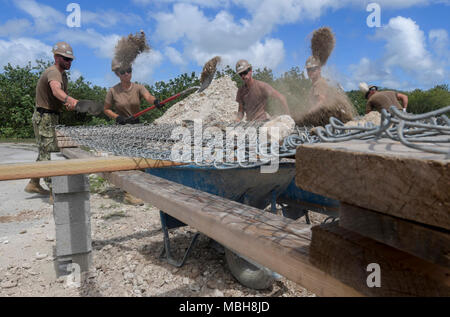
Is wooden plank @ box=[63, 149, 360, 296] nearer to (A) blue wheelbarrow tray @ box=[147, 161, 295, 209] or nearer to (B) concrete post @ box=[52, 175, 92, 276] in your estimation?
(A) blue wheelbarrow tray @ box=[147, 161, 295, 209]

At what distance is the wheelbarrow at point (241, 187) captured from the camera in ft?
9.53

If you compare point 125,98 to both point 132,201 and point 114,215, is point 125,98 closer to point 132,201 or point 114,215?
point 132,201

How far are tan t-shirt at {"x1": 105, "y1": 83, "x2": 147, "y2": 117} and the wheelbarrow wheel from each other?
393cm

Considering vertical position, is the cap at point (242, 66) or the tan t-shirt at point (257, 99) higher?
the cap at point (242, 66)

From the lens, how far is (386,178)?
636mm

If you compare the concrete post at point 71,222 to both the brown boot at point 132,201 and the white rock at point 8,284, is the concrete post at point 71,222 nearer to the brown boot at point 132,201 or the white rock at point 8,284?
the white rock at point 8,284

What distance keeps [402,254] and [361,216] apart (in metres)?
0.11

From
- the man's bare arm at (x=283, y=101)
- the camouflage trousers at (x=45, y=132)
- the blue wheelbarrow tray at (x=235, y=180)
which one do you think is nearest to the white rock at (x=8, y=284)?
the blue wheelbarrow tray at (x=235, y=180)

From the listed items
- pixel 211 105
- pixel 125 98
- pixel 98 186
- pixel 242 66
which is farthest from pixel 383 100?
pixel 98 186

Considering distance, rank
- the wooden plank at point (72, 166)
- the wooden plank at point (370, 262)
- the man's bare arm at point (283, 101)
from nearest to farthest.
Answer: the wooden plank at point (370, 262), the wooden plank at point (72, 166), the man's bare arm at point (283, 101)

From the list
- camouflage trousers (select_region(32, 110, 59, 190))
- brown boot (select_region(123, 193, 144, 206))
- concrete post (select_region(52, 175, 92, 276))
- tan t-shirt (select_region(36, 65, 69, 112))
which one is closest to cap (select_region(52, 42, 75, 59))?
tan t-shirt (select_region(36, 65, 69, 112))

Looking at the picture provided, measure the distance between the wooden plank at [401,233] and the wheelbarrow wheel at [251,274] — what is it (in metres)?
2.20

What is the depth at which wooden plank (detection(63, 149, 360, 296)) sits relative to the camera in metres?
0.90

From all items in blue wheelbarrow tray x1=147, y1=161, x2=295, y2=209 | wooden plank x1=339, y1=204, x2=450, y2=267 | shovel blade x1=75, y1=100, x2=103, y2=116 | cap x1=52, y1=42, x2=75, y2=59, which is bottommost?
blue wheelbarrow tray x1=147, y1=161, x2=295, y2=209
